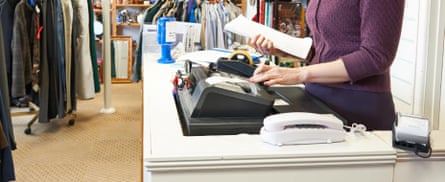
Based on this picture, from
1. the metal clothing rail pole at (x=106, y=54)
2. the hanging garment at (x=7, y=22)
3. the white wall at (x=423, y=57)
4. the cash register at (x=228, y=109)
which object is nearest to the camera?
the cash register at (x=228, y=109)

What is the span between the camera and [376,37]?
127 centimetres

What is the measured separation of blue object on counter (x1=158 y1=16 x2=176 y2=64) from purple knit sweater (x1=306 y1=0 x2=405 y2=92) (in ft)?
4.63

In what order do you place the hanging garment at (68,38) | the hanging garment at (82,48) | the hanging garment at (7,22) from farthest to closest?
the hanging garment at (82,48), the hanging garment at (68,38), the hanging garment at (7,22)

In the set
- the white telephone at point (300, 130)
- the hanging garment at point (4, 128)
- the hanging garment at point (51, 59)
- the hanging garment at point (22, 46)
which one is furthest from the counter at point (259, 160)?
the hanging garment at point (51, 59)

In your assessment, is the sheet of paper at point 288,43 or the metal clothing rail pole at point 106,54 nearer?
the sheet of paper at point 288,43

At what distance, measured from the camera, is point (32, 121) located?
4.21 metres

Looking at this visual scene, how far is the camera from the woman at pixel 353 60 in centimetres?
128

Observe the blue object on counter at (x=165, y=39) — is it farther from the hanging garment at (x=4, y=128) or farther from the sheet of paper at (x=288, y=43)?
the sheet of paper at (x=288, y=43)

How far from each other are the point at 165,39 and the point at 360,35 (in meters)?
1.69

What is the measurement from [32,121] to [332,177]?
358 centimetres

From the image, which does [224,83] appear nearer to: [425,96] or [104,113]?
[425,96]

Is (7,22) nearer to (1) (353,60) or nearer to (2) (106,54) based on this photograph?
(2) (106,54)

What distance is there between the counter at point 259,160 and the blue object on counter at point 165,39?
5.64ft

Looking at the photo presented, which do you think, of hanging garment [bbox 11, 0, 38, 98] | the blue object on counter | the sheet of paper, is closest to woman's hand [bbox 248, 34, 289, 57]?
the sheet of paper
